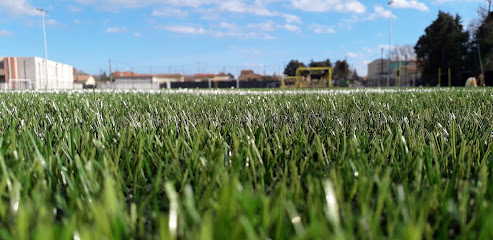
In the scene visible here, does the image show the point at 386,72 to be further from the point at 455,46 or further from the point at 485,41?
the point at 485,41

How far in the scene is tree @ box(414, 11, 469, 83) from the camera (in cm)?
3994

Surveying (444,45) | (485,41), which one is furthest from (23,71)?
(485,41)

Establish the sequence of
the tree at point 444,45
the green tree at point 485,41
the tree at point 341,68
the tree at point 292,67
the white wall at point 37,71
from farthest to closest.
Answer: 1. the tree at point 292,67
2. the tree at point 341,68
3. the white wall at point 37,71
4. the tree at point 444,45
5. the green tree at point 485,41

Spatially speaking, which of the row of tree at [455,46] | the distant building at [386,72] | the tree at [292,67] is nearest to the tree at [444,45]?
the row of tree at [455,46]

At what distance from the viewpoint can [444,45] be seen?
42.7 metres

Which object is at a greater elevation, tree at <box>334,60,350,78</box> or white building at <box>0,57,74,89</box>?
tree at <box>334,60,350,78</box>

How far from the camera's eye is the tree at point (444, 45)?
39.9 metres

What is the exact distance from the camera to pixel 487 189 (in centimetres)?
84

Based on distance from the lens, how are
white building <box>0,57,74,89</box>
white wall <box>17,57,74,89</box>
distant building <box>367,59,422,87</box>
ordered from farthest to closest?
1. distant building <box>367,59,422,87</box>
2. white wall <box>17,57,74,89</box>
3. white building <box>0,57,74,89</box>

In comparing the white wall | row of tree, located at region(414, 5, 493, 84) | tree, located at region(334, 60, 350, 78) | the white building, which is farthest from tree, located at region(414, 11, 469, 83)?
the white building

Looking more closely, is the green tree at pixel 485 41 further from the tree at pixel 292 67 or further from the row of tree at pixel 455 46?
the tree at pixel 292 67

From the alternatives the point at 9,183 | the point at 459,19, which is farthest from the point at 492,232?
the point at 459,19

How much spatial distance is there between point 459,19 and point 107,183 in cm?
5340

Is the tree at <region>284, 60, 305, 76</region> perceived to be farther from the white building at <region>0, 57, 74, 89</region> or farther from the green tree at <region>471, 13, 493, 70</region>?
the white building at <region>0, 57, 74, 89</region>
